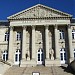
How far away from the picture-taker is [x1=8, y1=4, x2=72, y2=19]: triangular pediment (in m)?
38.9

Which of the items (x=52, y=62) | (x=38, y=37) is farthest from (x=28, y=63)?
(x=38, y=37)

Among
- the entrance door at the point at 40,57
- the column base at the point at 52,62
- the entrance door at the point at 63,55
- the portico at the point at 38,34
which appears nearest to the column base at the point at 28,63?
the portico at the point at 38,34

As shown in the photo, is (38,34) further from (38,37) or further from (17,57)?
(17,57)

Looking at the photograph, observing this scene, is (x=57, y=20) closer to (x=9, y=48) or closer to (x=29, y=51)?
(x=29, y=51)

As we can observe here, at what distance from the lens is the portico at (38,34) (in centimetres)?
3738

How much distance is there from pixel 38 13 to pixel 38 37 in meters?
4.59

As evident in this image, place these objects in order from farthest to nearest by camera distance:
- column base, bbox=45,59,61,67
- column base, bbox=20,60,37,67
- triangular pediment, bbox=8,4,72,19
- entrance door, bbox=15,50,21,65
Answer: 1. triangular pediment, bbox=8,4,72,19
2. entrance door, bbox=15,50,21,65
3. column base, bbox=20,60,37,67
4. column base, bbox=45,59,61,67

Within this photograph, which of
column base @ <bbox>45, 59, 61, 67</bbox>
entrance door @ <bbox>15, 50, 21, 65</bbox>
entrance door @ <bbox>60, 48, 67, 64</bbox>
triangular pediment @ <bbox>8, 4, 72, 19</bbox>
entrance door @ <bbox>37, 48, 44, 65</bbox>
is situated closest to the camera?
column base @ <bbox>45, 59, 61, 67</bbox>

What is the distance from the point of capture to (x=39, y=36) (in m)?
39.2

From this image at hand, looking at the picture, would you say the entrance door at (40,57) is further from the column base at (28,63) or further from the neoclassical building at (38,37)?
the column base at (28,63)

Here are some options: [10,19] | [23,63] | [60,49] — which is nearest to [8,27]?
[10,19]

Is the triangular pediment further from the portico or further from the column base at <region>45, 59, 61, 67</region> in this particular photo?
the column base at <region>45, 59, 61, 67</region>

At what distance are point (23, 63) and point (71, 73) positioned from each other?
1061 cm

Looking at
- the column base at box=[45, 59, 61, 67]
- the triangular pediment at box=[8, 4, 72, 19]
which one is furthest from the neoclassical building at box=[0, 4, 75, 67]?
the column base at box=[45, 59, 61, 67]
